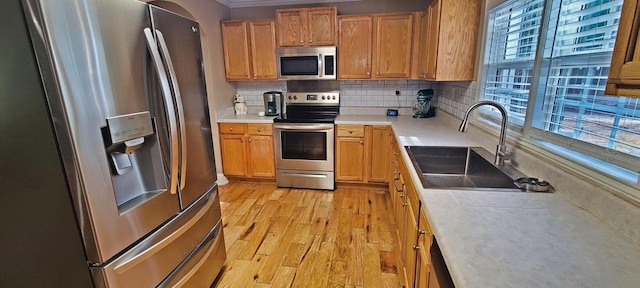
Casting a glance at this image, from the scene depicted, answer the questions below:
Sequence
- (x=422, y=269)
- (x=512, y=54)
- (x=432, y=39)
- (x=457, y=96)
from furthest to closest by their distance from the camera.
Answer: (x=457, y=96) → (x=432, y=39) → (x=512, y=54) → (x=422, y=269)

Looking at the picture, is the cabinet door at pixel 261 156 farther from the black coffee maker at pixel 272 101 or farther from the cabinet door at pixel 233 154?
the black coffee maker at pixel 272 101

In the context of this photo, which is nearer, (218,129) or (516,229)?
(516,229)

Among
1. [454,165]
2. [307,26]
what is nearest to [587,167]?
[454,165]

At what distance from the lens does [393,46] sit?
10.8 ft

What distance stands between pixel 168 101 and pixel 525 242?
141cm

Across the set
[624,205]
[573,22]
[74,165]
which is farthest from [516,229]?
[74,165]

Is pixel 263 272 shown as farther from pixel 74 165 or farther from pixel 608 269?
pixel 608 269

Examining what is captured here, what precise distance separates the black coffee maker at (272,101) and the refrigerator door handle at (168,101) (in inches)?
96.2

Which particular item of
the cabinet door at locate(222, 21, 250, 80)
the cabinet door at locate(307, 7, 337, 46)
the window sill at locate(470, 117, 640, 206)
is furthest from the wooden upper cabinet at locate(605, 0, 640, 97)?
the cabinet door at locate(222, 21, 250, 80)

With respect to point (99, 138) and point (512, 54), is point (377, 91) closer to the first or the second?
point (512, 54)

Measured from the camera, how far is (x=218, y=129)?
11.7ft

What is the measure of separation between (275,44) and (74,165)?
111 inches

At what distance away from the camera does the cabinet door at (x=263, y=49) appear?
3438mm

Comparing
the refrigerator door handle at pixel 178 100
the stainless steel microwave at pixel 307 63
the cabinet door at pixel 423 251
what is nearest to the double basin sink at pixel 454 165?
the cabinet door at pixel 423 251
